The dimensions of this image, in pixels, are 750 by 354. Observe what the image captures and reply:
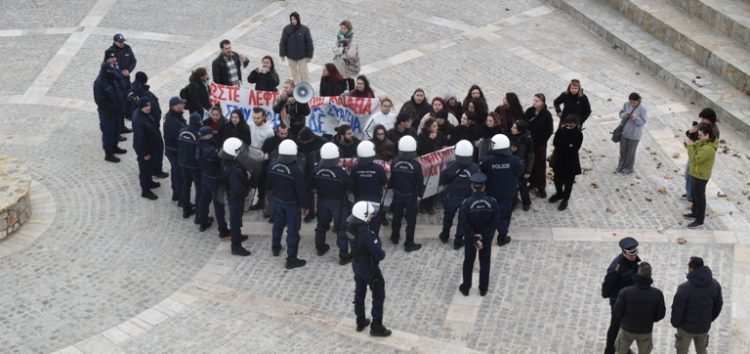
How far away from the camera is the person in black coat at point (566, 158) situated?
13023 millimetres

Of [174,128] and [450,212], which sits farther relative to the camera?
[174,128]

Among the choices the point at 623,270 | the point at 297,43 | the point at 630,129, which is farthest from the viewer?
the point at 297,43

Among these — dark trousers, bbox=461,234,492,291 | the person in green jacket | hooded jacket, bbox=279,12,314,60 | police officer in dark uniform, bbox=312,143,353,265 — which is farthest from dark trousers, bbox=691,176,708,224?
hooded jacket, bbox=279,12,314,60

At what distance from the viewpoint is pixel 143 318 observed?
447 inches

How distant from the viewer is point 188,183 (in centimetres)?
1346

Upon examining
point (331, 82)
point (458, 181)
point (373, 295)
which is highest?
point (331, 82)

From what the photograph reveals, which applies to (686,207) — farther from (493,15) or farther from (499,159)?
(493,15)

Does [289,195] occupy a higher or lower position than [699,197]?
higher

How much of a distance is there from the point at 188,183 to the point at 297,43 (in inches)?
191

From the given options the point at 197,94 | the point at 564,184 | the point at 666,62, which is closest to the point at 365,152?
the point at 564,184

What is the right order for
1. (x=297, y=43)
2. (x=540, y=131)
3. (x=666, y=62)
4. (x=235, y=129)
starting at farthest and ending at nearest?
(x=666, y=62) → (x=297, y=43) → (x=540, y=131) → (x=235, y=129)

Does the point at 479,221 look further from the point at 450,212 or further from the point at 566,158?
the point at 566,158

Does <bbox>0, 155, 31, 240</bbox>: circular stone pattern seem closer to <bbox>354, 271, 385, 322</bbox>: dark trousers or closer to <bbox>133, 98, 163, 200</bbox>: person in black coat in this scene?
<bbox>133, 98, 163, 200</bbox>: person in black coat

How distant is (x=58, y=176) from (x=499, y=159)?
7.40 metres
